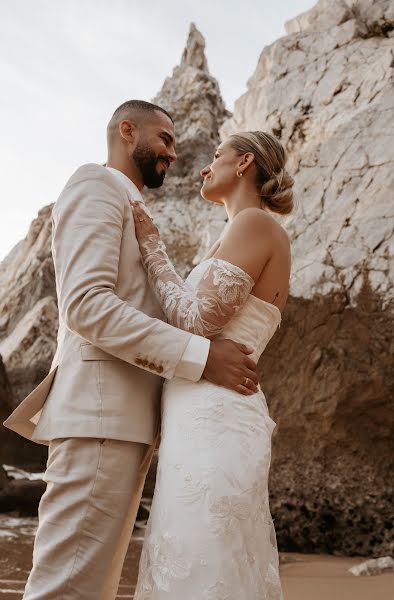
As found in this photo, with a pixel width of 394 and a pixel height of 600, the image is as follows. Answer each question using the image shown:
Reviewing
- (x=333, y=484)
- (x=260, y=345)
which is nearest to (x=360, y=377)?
(x=333, y=484)

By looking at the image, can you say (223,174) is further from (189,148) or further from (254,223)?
(189,148)

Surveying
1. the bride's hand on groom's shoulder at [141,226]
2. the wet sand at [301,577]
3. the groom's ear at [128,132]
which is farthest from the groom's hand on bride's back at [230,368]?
the wet sand at [301,577]

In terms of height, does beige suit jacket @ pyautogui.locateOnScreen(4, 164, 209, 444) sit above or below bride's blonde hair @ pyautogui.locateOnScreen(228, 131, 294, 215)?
below

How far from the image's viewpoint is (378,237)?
5.00 metres

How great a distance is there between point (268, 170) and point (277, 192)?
0.10 m

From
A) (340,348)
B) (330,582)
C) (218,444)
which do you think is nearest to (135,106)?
(218,444)

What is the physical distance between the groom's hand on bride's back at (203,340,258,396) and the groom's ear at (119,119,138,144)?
3.05ft

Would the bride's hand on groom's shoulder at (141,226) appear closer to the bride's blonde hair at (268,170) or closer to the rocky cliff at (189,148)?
the bride's blonde hair at (268,170)

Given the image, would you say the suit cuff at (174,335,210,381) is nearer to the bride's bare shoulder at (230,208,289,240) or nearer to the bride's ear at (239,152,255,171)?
the bride's bare shoulder at (230,208,289,240)

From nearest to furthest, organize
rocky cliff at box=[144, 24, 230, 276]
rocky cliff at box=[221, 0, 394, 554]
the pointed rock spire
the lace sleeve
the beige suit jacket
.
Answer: the beige suit jacket
the lace sleeve
rocky cliff at box=[221, 0, 394, 554]
rocky cliff at box=[144, 24, 230, 276]
the pointed rock spire

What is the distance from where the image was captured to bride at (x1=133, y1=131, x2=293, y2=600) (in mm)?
1758

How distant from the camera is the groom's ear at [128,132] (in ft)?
8.02

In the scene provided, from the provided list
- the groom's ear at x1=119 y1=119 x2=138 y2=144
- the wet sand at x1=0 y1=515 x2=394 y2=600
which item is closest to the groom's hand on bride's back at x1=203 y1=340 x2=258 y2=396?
the groom's ear at x1=119 y1=119 x2=138 y2=144

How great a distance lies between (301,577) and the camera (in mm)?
4398
